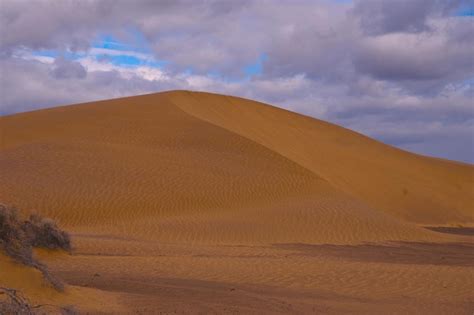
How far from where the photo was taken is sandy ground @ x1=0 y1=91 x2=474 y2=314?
12.5 meters

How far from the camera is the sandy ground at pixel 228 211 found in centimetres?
1248

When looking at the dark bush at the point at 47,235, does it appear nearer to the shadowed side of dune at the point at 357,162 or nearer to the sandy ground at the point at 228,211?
the sandy ground at the point at 228,211

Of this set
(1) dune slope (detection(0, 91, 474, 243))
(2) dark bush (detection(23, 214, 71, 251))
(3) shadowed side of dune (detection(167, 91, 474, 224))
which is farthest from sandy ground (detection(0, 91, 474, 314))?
(2) dark bush (detection(23, 214, 71, 251))

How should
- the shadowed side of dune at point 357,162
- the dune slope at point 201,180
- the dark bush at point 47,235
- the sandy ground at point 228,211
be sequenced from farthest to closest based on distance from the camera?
the shadowed side of dune at point 357,162
the dune slope at point 201,180
the dark bush at point 47,235
the sandy ground at point 228,211

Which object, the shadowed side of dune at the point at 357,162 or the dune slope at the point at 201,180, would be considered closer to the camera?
the dune slope at the point at 201,180

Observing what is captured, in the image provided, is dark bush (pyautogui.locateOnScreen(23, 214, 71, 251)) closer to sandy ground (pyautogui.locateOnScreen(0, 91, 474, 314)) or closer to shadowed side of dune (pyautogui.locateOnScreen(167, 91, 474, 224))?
sandy ground (pyautogui.locateOnScreen(0, 91, 474, 314))

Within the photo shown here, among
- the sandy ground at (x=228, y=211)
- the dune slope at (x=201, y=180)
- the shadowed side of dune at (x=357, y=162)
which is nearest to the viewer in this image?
the sandy ground at (x=228, y=211)

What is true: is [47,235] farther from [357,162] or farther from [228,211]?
[357,162]

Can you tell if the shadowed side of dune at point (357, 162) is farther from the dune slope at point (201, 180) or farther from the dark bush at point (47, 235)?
the dark bush at point (47, 235)

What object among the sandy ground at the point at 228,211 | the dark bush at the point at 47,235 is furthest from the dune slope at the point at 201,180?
the dark bush at the point at 47,235

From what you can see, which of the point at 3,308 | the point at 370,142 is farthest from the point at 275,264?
the point at 370,142

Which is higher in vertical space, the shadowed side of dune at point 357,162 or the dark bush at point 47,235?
the shadowed side of dune at point 357,162

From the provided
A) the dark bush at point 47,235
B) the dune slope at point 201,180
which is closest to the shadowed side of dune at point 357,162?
the dune slope at point 201,180

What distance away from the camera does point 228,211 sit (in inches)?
1096
